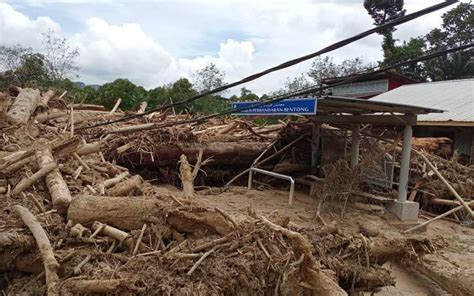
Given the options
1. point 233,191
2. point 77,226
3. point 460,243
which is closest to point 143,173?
point 233,191

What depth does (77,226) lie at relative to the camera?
15.3 feet

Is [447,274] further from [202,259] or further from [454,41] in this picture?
[454,41]

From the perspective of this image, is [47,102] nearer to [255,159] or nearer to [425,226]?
[255,159]

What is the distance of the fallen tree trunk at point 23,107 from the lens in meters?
8.38

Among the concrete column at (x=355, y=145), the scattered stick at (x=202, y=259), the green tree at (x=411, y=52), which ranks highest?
the green tree at (x=411, y=52)

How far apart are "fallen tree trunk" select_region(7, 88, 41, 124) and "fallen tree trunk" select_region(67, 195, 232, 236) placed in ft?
14.4

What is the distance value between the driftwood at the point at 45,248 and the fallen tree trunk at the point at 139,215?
41 cm

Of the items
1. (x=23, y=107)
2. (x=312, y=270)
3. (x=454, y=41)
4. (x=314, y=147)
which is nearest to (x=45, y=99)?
(x=23, y=107)

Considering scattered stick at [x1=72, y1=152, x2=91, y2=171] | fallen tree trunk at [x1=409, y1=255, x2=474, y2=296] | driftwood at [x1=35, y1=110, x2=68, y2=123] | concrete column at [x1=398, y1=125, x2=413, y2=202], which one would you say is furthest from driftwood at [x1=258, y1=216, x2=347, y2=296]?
driftwood at [x1=35, y1=110, x2=68, y2=123]

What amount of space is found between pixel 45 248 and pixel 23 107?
5.62 m

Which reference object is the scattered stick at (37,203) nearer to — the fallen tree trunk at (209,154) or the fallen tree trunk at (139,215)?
the fallen tree trunk at (139,215)

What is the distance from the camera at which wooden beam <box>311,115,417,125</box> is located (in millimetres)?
8367

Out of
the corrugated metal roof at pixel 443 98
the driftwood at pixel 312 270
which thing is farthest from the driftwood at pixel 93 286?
the corrugated metal roof at pixel 443 98

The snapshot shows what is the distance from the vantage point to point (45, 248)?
4242 mm
